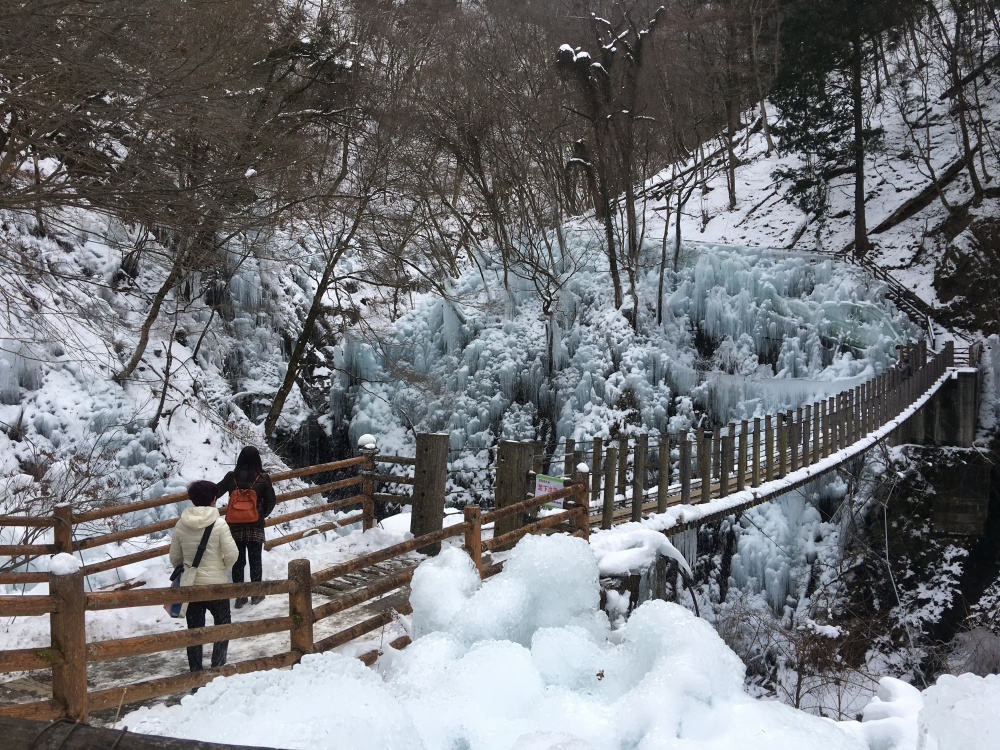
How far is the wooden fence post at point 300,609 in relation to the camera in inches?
159

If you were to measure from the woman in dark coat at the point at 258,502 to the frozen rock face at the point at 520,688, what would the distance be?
159 cm

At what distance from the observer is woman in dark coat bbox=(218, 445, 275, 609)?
5633 mm

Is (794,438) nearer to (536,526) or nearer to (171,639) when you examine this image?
A: (536,526)

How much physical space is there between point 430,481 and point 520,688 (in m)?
3.61

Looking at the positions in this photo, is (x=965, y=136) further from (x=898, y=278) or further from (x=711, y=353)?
(x=711, y=353)

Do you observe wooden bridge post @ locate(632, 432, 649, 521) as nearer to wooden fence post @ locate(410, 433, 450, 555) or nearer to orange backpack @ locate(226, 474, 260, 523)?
wooden fence post @ locate(410, 433, 450, 555)

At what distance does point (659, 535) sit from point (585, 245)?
1417 centimetres

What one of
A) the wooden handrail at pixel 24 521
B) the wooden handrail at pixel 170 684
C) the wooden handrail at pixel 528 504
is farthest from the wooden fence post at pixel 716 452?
the wooden handrail at pixel 24 521

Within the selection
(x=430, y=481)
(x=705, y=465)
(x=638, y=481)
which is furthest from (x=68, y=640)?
(x=705, y=465)

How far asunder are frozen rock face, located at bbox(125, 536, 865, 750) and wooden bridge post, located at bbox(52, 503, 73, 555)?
7.74 feet

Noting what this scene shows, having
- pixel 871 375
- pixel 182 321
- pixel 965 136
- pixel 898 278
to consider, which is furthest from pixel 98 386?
pixel 965 136

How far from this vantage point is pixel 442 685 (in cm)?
392

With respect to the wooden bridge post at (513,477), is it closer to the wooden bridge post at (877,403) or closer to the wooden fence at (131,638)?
the wooden fence at (131,638)

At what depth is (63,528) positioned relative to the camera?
18.7 feet
